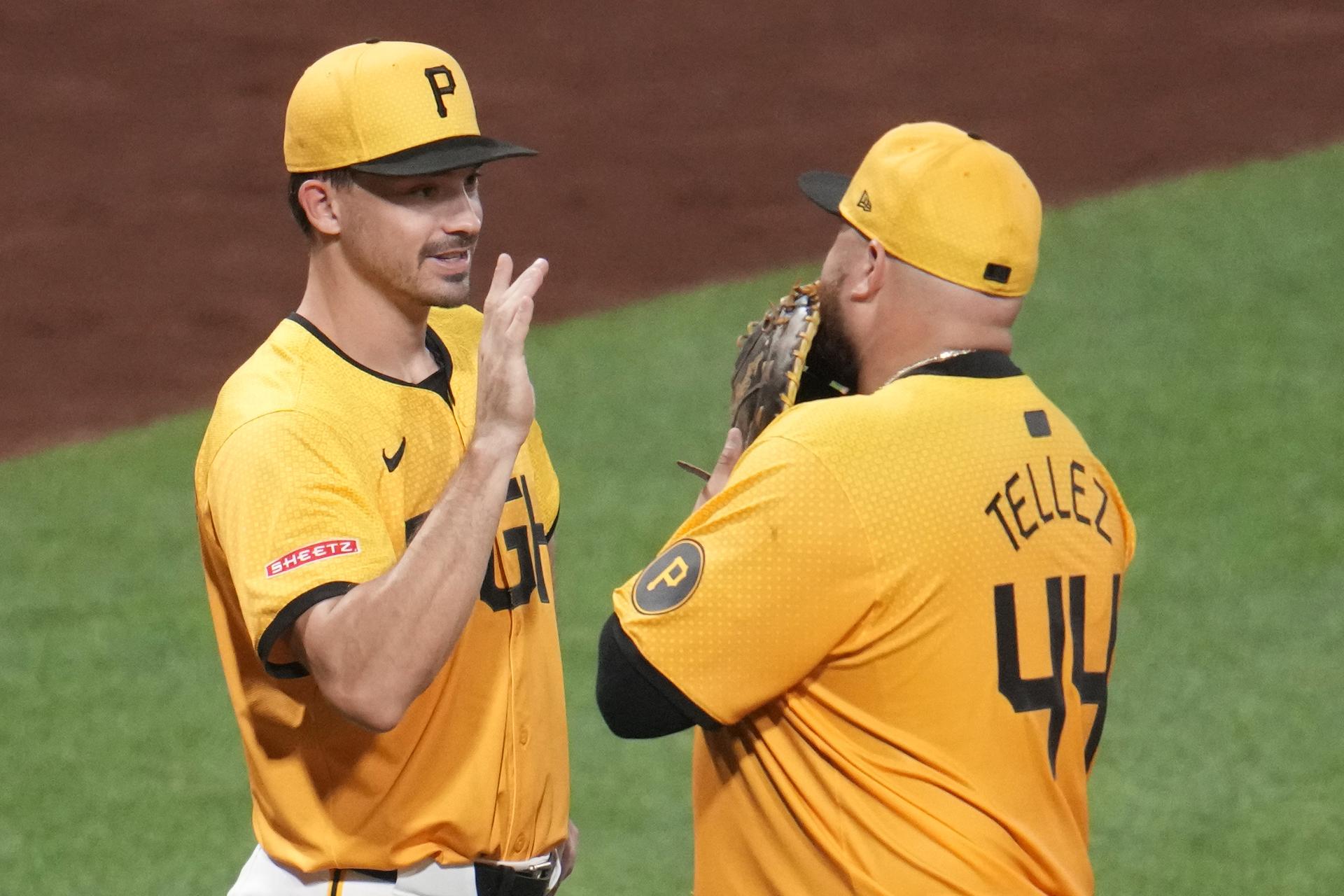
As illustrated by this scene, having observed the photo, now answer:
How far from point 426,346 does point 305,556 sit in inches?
26.5

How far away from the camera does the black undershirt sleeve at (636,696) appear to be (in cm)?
283

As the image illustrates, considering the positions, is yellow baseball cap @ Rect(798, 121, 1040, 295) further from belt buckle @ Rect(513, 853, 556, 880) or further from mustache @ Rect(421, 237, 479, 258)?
belt buckle @ Rect(513, 853, 556, 880)

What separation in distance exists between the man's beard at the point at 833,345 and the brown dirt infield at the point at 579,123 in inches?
258

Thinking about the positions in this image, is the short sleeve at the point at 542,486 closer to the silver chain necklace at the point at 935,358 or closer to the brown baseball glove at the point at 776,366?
the brown baseball glove at the point at 776,366

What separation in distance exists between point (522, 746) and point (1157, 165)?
28.1 ft

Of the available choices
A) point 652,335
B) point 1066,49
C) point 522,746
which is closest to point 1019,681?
point 522,746

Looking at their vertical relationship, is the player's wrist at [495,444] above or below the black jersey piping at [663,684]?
above

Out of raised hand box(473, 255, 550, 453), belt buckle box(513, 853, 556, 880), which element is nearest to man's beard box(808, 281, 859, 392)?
raised hand box(473, 255, 550, 453)

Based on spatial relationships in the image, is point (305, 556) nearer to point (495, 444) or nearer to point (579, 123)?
point (495, 444)

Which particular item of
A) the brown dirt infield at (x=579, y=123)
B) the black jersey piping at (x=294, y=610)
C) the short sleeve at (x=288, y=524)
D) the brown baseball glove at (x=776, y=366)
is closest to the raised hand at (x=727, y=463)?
the brown baseball glove at (x=776, y=366)

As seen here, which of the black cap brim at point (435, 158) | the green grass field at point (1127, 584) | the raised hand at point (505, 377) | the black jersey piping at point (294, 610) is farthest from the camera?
the green grass field at point (1127, 584)

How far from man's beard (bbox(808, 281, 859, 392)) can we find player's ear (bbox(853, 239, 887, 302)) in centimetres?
6

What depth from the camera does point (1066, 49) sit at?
1234 centimetres

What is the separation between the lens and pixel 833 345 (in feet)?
10.4
